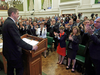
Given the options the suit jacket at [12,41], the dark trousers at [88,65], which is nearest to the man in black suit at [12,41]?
the suit jacket at [12,41]

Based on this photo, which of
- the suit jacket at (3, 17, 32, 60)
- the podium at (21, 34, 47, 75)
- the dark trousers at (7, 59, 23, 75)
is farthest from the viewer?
the podium at (21, 34, 47, 75)

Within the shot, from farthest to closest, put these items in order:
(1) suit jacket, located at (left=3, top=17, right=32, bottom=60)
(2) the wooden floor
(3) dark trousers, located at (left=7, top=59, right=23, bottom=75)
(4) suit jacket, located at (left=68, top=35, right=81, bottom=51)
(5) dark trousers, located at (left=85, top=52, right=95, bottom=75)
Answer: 1. (2) the wooden floor
2. (4) suit jacket, located at (left=68, top=35, right=81, bottom=51)
3. (5) dark trousers, located at (left=85, top=52, right=95, bottom=75)
4. (3) dark trousers, located at (left=7, top=59, right=23, bottom=75)
5. (1) suit jacket, located at (left=3, top=17, right=32, bottom=60)

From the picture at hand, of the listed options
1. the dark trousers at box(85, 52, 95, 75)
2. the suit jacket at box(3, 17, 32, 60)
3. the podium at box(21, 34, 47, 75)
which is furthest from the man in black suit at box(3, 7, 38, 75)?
the dark trousers at box(85, 52, 95, 75)

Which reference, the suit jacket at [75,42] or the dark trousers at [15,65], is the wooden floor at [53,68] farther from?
the dark trousers at [15,65]

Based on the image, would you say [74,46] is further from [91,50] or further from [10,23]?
[10,23]

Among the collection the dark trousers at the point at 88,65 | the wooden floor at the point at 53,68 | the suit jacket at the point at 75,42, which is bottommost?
the wooden floor at the point at 53,68

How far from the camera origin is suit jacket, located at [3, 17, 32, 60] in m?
1.68

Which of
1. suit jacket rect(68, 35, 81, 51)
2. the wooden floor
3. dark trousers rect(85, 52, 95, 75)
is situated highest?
suit jacket rect(68, 35, 81, 51)

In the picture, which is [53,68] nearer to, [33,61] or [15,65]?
[33,61]

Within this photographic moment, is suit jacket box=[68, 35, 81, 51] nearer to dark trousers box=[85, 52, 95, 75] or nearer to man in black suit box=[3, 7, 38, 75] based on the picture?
dark trousers box=[85, 52, 95, 75]

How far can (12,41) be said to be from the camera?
5.80 ft

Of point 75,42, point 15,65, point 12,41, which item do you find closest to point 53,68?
point 75,42

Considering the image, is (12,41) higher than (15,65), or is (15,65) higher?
(12,41)

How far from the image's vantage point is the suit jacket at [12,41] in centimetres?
168
